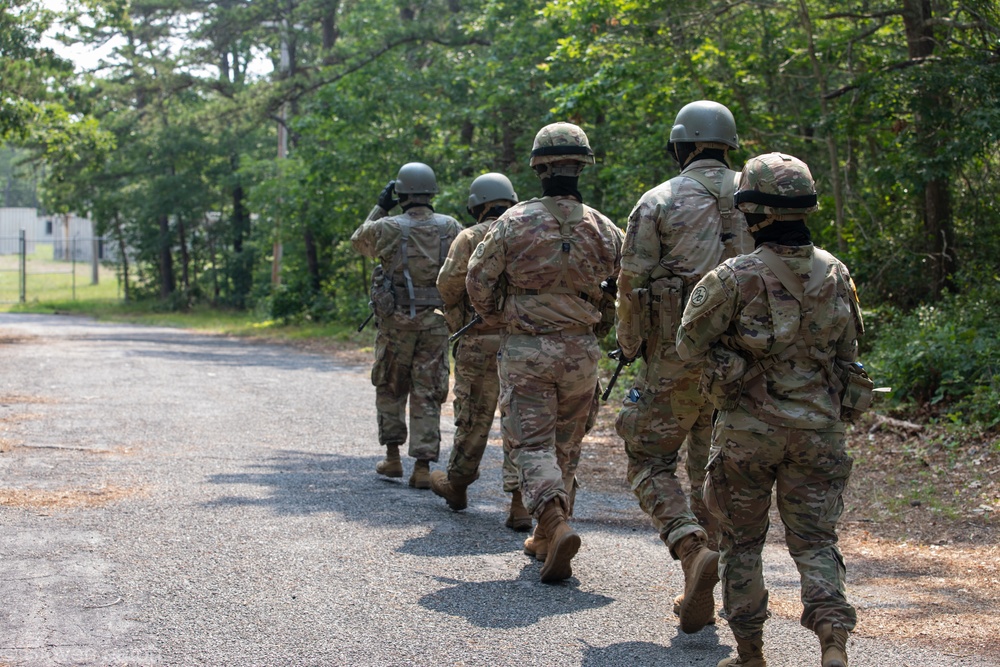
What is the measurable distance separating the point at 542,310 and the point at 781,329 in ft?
6.29

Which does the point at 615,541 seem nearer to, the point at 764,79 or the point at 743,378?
the point at 743,378

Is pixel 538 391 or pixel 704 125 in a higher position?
pixel 704 125

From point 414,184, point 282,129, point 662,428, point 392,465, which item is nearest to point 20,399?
point 392,465

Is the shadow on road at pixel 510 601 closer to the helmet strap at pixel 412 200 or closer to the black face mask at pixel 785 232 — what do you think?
the black face mask at pixel 785 232

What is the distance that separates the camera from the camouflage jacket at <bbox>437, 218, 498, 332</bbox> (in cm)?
647

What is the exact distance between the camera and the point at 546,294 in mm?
5594

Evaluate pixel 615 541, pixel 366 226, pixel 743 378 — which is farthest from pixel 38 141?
pixel 743 378

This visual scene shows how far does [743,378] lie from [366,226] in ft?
14.2

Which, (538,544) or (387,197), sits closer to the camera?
(538,544)

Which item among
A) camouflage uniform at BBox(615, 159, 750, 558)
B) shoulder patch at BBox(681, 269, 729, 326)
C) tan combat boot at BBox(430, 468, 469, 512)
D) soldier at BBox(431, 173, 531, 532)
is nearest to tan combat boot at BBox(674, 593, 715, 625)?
camouflage uniform at BBox(615, 159, 750, 558)

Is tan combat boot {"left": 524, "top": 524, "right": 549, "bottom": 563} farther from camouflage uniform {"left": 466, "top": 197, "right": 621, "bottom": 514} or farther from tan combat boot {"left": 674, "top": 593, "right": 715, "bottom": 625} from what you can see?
tan combat boot {"left": 674, "top": 593, "right": 715, "bottom": 625}

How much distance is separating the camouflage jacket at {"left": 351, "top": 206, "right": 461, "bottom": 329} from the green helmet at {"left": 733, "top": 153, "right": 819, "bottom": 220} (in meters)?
3.96

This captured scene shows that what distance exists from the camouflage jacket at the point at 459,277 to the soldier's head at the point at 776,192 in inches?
102

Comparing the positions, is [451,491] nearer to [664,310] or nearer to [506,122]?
[664,310]
